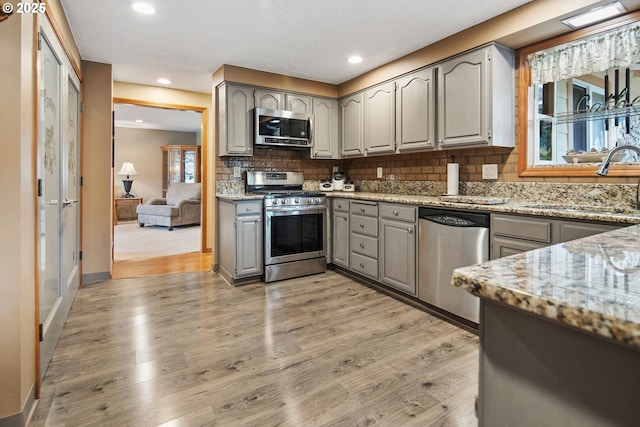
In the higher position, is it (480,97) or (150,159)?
(150,159)

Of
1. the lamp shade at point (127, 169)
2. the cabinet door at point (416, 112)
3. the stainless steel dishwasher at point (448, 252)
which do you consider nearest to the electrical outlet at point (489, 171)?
the cabinet door at point (416, 112)

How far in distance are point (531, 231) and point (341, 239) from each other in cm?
215

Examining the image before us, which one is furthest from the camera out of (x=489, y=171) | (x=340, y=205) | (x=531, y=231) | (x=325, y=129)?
(x=325, y=129)

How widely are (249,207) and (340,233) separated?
1084mm

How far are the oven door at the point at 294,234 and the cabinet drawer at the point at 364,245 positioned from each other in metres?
0.45

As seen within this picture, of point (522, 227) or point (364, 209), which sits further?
point (364, 209)

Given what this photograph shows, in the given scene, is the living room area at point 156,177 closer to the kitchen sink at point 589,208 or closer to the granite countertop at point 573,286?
the kitchen sink at point 589,208

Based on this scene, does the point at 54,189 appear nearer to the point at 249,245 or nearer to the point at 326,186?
the point at 249,245

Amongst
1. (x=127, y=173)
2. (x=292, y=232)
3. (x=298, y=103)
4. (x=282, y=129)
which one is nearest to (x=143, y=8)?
(x=282, y=129)

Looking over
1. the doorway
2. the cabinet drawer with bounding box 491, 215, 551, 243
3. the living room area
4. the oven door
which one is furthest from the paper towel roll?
the doorway

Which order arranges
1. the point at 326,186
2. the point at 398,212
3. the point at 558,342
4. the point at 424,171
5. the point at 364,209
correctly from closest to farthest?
the point at 558,342
the point at 398,212
the point at 364,209
the point at 424,171
the point at 326,186

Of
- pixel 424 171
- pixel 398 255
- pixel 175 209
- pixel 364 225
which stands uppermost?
pixel 424 171

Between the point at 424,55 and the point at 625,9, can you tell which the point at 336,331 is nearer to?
the point at 424,55

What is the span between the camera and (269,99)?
4.21 meters
